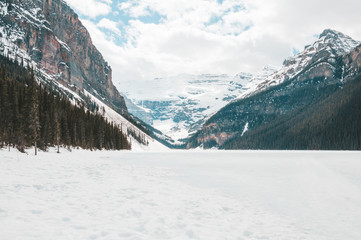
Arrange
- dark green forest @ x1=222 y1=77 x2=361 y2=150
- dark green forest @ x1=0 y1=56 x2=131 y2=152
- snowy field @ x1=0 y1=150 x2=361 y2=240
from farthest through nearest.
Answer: dark green forest @ x1=222 y1=77 x2=361 y2=150, dark green forest @ x1=0 y1=56 x2=131 y2=152, snowy field @ x1=0 y1=150 x2=361 y2=240

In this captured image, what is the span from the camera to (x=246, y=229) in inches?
410

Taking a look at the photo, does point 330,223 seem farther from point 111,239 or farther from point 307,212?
point 111,239

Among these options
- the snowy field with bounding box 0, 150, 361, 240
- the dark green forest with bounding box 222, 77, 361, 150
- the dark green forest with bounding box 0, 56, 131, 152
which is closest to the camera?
the snowy field with bounding box 0, 150, 361, 240

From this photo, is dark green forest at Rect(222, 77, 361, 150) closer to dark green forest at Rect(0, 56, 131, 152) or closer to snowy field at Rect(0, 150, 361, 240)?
dark green forest at Rect(0, 56, 131, 152)

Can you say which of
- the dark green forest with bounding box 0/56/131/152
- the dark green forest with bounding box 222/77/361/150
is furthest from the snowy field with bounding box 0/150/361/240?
the dark green forest with bounding box 222/77/361/150

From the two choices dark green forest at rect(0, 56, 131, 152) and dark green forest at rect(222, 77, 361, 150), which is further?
dark green forest at rect(222, 77, 361, 150)

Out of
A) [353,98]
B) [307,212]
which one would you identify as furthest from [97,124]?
[353,98]

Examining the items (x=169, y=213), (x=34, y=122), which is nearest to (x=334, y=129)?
(x=34, y=122)

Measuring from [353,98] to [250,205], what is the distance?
17719 cm

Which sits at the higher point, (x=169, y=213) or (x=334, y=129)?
(x=334, y=129)

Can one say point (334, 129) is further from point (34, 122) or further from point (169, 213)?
point (169, 213)

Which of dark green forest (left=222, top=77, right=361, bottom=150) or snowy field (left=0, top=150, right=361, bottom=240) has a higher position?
dark green forest (left=222, top=77, right=361, bottom=150)

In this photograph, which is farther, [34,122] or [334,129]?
[334,129]

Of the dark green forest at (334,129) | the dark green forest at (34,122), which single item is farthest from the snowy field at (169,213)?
the dark green forest at (334,129)
